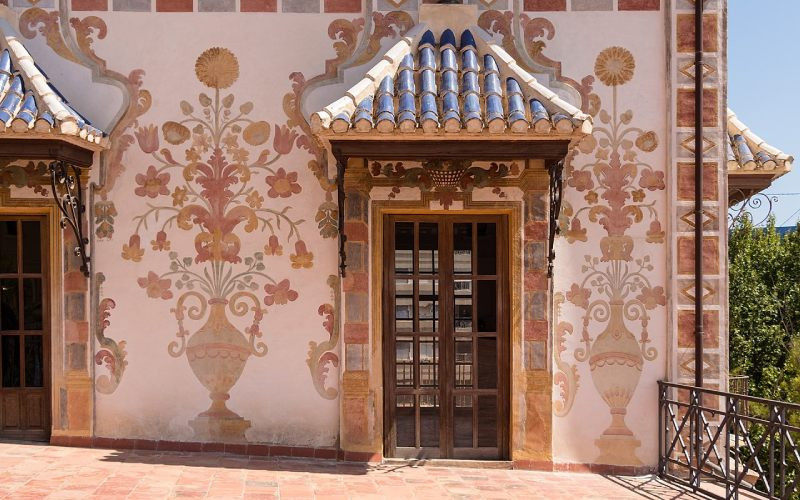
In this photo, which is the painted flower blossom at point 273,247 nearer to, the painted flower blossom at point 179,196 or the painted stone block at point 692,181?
the painted flower blossom at point 179,196

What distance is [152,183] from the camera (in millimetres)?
6867

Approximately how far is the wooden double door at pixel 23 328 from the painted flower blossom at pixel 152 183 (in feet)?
3.04

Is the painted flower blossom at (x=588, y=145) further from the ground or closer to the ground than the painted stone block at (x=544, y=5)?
closer to the ground

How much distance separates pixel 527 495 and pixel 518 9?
4111 millimetres

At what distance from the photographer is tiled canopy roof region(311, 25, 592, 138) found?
19.4ft

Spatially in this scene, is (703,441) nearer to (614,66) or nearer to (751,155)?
(751,155)

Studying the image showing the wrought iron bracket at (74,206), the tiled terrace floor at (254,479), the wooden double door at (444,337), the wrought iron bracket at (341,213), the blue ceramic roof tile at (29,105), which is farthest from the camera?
the wooden double door at (444,337)

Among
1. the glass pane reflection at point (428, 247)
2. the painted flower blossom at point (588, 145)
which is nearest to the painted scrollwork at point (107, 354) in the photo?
the glass pane reflection at point (428, 247)

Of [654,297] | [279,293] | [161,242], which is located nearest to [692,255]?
[654,297]

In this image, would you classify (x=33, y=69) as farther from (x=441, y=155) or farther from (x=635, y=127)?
(x=635, y=127)

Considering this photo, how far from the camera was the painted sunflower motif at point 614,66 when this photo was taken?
6.88 meters

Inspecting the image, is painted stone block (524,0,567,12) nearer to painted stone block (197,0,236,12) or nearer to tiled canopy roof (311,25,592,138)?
tiled canopy roof (311,25,592,138)

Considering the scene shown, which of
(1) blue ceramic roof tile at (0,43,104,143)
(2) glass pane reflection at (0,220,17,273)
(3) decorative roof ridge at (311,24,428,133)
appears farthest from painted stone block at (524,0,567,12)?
(2) glass pane reflection at (0,220,17,273)

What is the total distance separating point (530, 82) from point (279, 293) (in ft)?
→ 9.11
